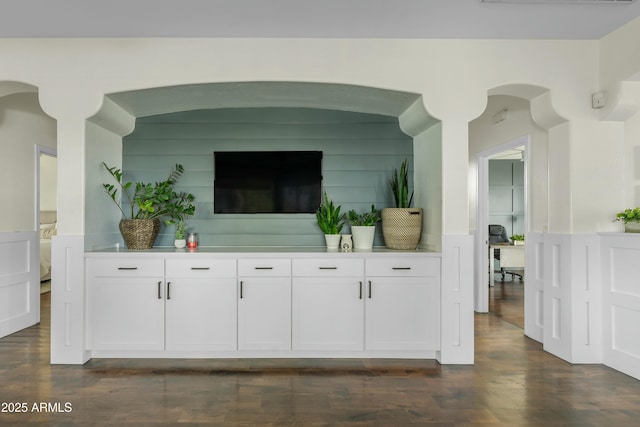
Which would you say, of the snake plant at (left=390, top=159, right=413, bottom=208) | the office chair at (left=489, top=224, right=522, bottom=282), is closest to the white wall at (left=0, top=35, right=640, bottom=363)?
the snake plant at (left=390, top=159, right=413, bottom=208)

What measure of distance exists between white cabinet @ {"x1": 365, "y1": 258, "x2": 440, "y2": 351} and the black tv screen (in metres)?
1.23

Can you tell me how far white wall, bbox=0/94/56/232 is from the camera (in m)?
4.91

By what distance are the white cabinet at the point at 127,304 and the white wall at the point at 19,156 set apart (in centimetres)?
181

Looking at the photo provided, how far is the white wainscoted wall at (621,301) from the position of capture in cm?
354

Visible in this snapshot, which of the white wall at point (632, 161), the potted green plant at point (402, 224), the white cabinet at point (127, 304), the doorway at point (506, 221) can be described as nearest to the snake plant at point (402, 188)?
the potted green plant at point (402, 224)

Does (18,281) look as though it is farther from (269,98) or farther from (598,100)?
(598,100)

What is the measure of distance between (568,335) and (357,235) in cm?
193

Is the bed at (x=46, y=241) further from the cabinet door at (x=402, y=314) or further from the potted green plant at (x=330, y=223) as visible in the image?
the cabinet door at (x=402, y=314)

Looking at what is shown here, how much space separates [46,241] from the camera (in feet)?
25.7

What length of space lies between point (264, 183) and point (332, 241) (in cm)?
91

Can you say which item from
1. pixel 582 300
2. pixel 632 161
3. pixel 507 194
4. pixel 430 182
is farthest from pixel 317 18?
pixel 507 194

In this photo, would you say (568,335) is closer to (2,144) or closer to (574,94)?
(574,94)

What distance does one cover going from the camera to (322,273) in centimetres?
394

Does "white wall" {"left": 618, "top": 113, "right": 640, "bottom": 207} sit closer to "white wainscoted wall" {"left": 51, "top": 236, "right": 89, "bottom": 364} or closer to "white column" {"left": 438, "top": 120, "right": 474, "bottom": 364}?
"white column" {"left": 438, "top": 120, "right": 474, "bottom": 364}
